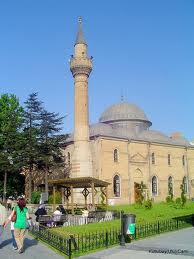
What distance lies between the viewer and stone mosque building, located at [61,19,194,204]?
3772 cm

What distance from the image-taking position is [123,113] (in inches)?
2004

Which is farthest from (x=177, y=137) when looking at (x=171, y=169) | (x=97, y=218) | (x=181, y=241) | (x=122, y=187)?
(x=181, y=241)

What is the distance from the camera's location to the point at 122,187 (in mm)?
41969

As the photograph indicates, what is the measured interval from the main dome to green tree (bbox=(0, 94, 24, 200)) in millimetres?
13752

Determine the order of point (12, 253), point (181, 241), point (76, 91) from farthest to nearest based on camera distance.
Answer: point (76, 91) → point (181, 241) → point (12, 253)

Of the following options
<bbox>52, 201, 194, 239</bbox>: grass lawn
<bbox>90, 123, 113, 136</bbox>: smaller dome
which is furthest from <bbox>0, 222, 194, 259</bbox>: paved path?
<bbox>90, 123, 113, 136</bbox>: smaller dome

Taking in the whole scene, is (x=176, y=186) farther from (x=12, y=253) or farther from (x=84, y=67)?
(x=12, y=253)

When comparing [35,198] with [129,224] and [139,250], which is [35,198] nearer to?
[129,224]

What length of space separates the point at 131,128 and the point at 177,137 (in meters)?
7.71

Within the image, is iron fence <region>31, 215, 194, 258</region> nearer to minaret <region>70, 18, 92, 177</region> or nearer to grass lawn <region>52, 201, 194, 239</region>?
grass lawn <region>52, 201, 194, 239</region>

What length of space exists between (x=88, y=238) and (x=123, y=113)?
39228 mm

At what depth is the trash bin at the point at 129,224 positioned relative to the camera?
11945mm

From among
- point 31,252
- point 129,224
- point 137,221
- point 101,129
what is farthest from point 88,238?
point 101,129

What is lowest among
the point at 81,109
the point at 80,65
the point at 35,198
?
the point at 35,198
